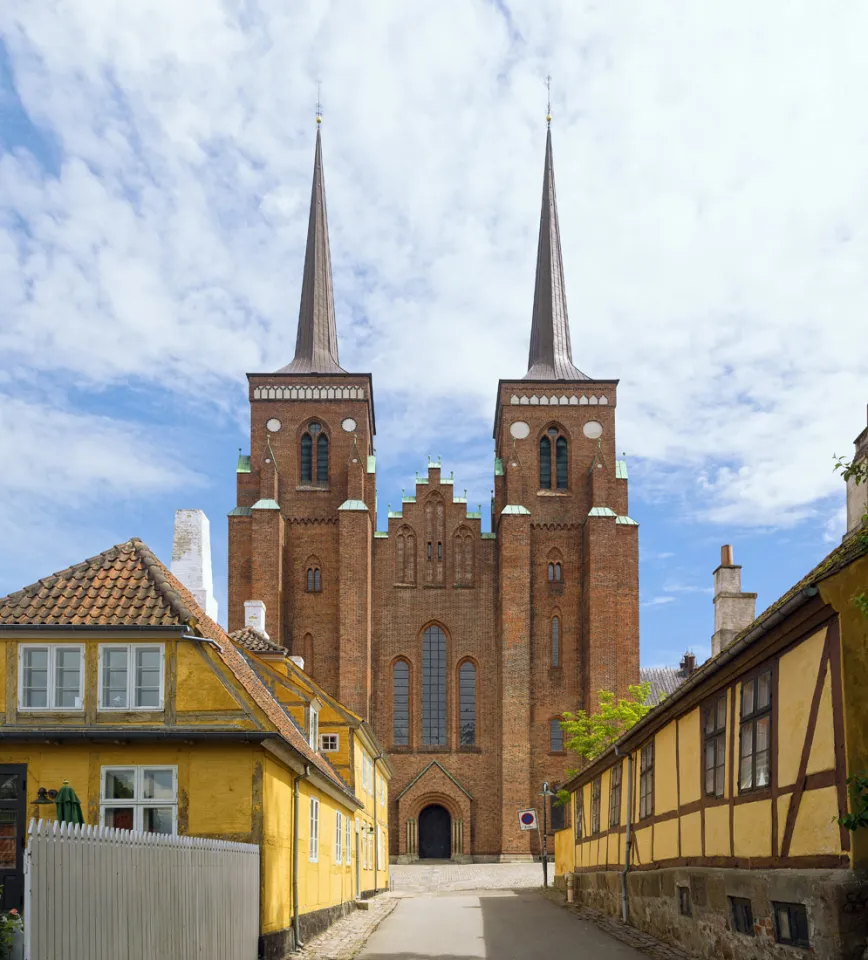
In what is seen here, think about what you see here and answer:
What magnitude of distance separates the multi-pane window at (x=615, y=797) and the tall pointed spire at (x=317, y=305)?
42.7 meters

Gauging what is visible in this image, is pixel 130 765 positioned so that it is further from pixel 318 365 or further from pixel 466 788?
pixel 318 365

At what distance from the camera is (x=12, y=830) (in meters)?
14.8

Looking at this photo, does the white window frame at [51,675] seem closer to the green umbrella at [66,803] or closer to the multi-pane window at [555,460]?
the green umbrella at [66,803]

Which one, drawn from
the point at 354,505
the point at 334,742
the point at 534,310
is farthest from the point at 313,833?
the point at 534,310

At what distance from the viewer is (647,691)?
51.7 metres

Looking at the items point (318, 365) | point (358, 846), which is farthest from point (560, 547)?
point (358, 846)

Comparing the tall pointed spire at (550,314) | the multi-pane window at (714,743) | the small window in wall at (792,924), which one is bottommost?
the small window in wall at (792,924)

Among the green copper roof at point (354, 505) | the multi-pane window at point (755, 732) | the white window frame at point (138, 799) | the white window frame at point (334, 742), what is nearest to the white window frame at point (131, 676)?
the white window frame at point (138, 799)

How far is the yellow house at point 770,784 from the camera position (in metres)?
10.0

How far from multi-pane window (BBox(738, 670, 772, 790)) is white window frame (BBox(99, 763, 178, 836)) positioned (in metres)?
6.56

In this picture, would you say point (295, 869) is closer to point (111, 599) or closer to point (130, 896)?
point (111, 599)

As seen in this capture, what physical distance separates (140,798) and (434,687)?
46155mm

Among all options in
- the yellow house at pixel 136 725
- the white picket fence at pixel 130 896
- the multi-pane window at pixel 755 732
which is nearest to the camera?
the white picket fence at pixel 130 896

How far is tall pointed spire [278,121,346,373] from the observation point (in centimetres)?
6550
